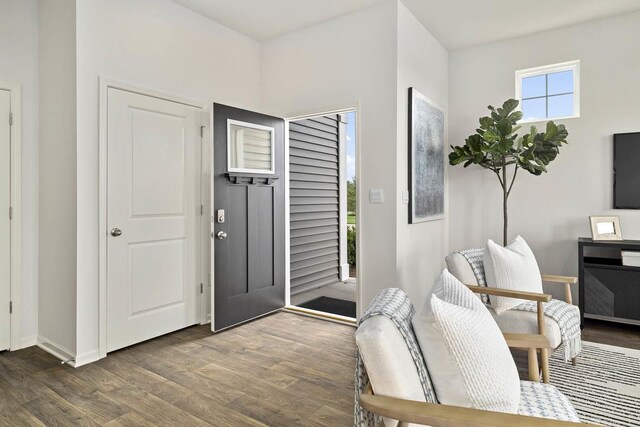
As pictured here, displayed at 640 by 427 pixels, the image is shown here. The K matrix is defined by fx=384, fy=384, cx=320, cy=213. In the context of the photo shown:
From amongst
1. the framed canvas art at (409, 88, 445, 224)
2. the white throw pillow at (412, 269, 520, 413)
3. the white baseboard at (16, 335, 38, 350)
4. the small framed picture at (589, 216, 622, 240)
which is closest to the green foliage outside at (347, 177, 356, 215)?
the framed canvas art at (409, 88, 445, 224)

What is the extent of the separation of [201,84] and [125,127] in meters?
0.91

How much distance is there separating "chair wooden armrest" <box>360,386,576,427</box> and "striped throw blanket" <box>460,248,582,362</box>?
1.67 meters

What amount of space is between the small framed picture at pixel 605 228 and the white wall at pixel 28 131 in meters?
4.92

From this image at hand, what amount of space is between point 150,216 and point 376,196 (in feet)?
6.44

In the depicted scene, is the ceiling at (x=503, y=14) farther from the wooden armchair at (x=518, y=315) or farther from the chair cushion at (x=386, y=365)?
the chair cushion at (x=386, y=365)

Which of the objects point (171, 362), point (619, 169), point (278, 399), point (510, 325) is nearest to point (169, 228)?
point (171, 362)

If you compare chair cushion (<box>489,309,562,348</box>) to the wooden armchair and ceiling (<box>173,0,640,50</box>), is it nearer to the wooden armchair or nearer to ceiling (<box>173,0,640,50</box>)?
the wooden armchair

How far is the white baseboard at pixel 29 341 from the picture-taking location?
311 centimetres

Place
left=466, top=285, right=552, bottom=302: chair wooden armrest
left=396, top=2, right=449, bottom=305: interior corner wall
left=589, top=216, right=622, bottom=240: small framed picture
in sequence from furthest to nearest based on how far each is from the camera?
left=589, top=216, right=622, bottom=240: small framed picture → left=396, top=2, right=449, bottom=305: interior corner wall → left=466, top=285, right=552, bottom=302: chair wooden armrest

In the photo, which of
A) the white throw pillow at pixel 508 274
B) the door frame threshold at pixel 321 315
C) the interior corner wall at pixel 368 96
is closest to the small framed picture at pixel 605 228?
the white throw pillow at pixel 508 274

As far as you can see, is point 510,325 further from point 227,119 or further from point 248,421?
point 227,119

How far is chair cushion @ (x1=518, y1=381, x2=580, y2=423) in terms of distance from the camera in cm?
137

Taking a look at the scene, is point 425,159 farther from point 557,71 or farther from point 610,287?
point 610,287

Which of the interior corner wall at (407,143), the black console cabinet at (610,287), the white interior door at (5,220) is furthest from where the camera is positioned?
the interior corner wall at (407,143)
